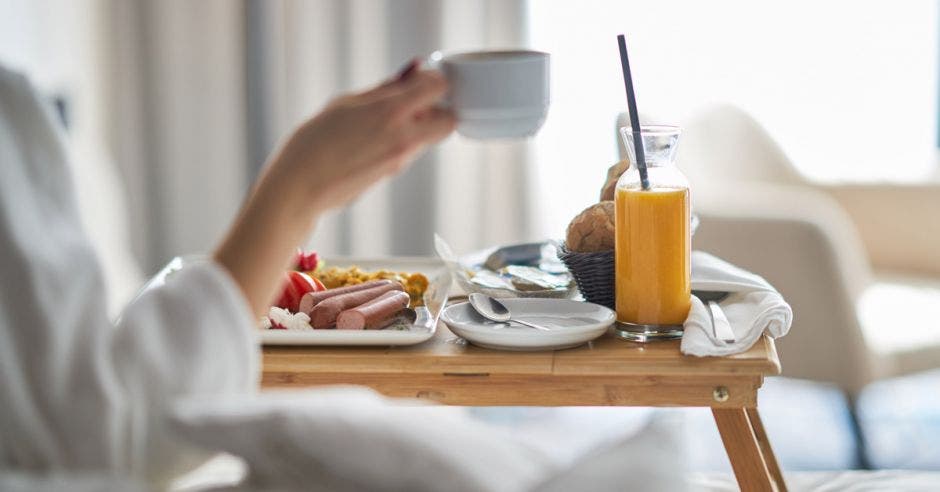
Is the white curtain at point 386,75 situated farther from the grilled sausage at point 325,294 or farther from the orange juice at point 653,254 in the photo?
the orange juice at point 653,254

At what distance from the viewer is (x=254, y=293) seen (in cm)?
97

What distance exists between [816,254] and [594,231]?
3.60ft

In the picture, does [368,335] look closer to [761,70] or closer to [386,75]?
[386,75]

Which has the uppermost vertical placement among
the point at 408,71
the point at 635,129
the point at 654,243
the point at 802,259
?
the point at 408,71

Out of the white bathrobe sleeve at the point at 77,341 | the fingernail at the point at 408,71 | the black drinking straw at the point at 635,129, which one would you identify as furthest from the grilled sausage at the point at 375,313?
the white bathrobe sleeve at the point at 77,341

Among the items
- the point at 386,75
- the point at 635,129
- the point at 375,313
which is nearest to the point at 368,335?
the point at 375,313

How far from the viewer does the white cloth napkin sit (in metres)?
1.42

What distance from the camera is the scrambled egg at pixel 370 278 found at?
1712mm

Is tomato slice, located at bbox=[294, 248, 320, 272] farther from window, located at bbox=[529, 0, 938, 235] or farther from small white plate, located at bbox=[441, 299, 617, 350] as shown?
window, located at bbox=[529, 0, 938, 235]

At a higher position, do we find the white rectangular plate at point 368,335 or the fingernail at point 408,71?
the fingernail at point 408,71

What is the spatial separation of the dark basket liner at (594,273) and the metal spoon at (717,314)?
130 millimetres

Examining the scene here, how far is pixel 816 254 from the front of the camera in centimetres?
255

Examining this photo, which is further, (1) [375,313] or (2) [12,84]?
(1) [375,313]

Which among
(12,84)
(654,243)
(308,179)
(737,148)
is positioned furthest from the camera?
(737,148)
